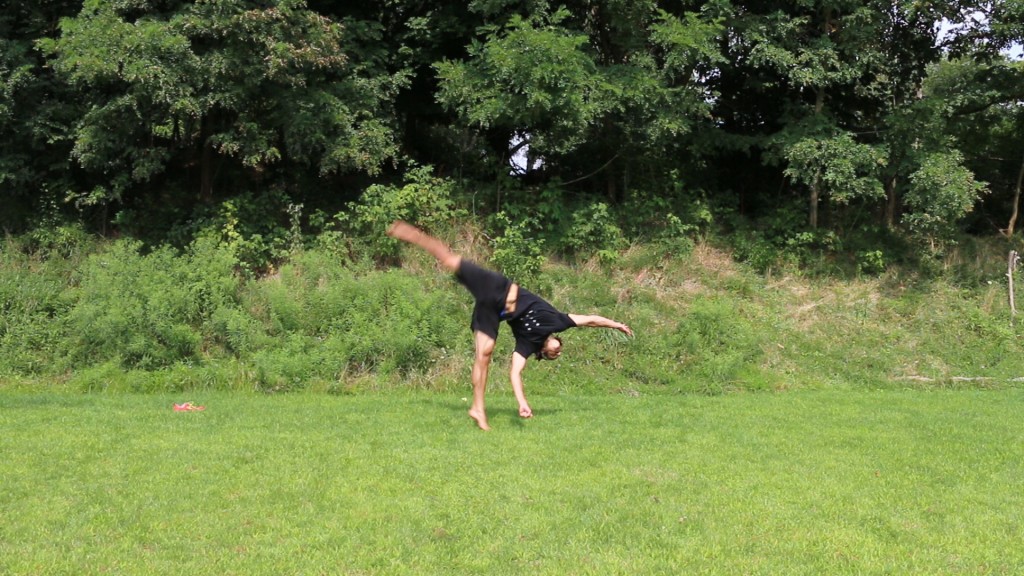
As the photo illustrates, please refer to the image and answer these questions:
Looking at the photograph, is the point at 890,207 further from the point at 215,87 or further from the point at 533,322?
the point at 215,87

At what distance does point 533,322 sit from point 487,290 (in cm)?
67

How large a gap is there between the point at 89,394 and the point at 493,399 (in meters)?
6.45

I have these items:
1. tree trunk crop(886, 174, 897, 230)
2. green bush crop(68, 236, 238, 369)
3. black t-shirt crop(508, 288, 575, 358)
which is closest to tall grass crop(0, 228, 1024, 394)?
green bush crop(68, 236, 238, 369)

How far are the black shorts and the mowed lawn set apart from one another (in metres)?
1.25

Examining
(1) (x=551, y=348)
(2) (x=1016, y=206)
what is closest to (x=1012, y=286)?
(2) (x=1016, y=206)

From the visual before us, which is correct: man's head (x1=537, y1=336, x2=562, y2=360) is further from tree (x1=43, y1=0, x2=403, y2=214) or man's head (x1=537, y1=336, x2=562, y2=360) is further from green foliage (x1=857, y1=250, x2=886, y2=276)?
green foliage (x1=857, y1=250, x2=886, y2=276)

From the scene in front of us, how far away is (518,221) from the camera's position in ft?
62.1

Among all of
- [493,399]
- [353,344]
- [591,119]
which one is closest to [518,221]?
[591,119]

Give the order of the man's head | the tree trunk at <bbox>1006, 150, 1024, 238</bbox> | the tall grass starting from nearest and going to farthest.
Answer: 1. the man's head
2. the tall grass
3. the tree trunk at <bbox>1006, 150, 1024, 238</bbox>

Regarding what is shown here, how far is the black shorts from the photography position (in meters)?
9.02

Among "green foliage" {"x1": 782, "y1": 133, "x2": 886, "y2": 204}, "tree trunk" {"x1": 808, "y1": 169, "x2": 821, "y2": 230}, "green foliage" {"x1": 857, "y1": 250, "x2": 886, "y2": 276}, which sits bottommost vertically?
"green foliage" {"x1": 857, "y1": 250, "x2": 886, "y2": 276}

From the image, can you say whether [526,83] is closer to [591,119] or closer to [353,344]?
[591,119]

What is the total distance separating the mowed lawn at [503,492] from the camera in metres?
5.12

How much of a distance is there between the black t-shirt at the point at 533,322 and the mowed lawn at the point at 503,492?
3.37ft
